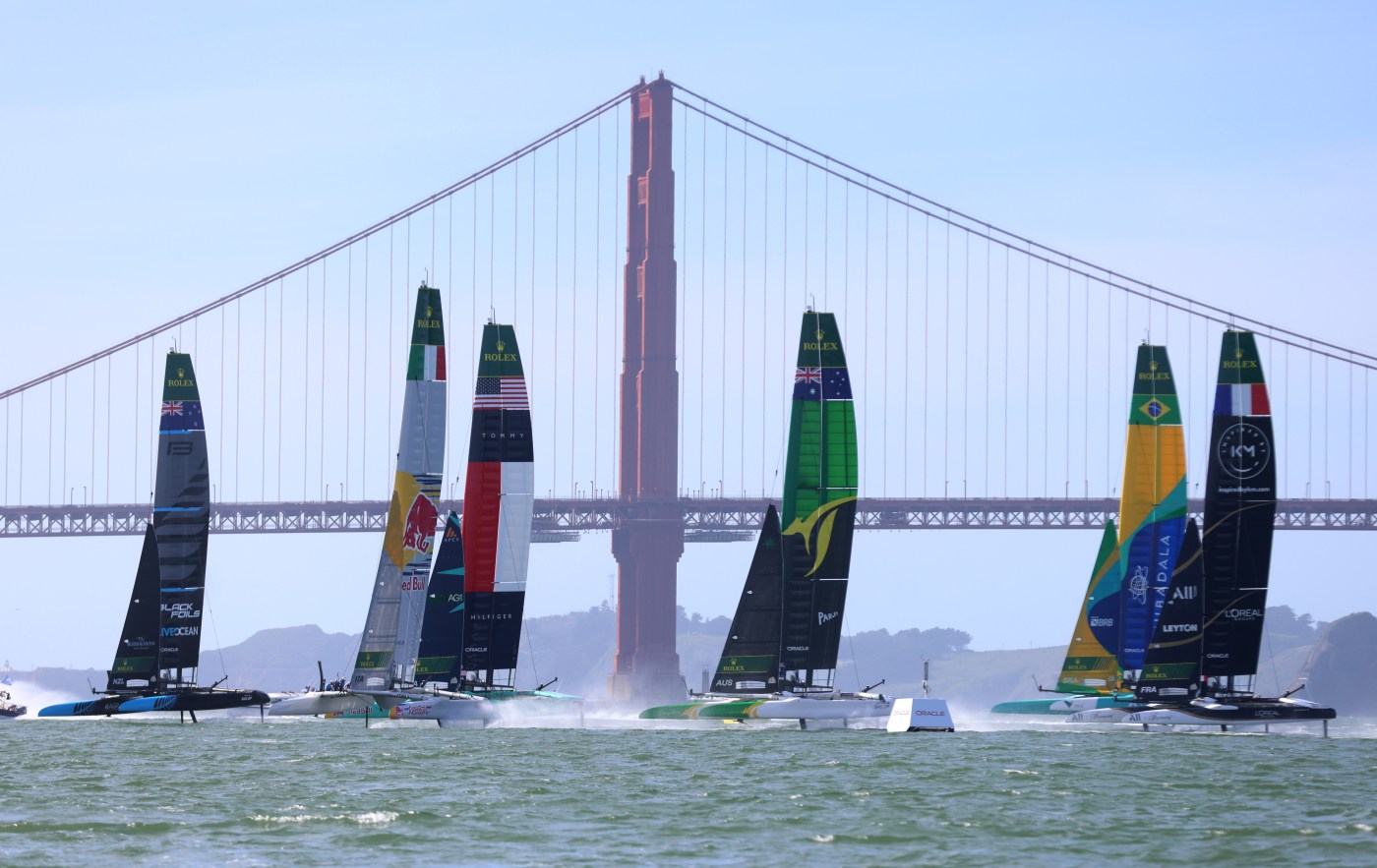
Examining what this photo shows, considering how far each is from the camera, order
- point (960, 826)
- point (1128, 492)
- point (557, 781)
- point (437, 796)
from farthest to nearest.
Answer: point (1128, 492), point (557, 781), point (437, 796), point (960, 826)

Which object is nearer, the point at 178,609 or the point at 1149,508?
the point at 178,609

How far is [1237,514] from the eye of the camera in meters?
38.0

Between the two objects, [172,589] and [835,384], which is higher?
[835,384]

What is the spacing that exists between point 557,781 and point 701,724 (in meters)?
17.5

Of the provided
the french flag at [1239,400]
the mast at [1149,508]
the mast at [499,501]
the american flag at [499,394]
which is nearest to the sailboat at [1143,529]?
the mast at [1149,508]

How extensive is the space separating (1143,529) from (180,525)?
58.6 feet

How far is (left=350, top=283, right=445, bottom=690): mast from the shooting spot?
147ft

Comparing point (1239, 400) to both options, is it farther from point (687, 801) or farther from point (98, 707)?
point (98, 707)

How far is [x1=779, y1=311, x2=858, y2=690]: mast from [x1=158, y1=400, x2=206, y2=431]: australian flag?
11.3 meters

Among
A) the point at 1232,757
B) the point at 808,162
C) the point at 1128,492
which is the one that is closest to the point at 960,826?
the point at 1232,757

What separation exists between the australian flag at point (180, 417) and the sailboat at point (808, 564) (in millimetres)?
10259

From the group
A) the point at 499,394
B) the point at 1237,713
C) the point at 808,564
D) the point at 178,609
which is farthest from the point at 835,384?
the point at 178,609

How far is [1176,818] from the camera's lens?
2342 cm

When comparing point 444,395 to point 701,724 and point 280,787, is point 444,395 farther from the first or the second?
point 280,787
